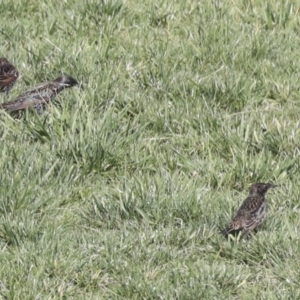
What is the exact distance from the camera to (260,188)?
7156mm

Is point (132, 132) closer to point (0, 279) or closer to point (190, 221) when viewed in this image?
point (190, 221)

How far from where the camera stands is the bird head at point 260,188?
23.2 ft

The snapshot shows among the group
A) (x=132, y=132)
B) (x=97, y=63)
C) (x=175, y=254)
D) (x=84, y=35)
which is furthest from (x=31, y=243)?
(x=84, y=35)

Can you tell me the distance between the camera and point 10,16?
1002cm

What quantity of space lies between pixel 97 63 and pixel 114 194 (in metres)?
2.13

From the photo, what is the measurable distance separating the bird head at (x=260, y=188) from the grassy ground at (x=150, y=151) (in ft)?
0.54

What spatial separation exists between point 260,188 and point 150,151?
1017mm

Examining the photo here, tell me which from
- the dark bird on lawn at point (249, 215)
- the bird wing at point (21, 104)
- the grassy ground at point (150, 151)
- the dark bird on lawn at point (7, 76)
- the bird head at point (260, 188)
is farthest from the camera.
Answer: the dark bird on lawn at point (7, 76)

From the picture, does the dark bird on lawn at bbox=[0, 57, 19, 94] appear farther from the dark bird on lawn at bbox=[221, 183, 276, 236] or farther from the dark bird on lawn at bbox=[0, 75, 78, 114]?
the dark bird on lawn at bbox=[221, 183, 276, 236]

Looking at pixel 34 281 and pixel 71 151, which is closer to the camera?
pixel 34 281

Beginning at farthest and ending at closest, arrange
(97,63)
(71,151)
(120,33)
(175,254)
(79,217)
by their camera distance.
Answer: (120,33) → (97,63) → (71,151) → (79,217) → (175,254)

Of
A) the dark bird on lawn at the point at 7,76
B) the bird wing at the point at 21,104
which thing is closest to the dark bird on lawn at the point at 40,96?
the bird wing at the point at 21,104

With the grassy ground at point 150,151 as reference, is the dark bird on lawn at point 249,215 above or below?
above

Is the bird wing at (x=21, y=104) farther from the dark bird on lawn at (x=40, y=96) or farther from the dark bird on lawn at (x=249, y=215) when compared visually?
the dark bird on lawn at (x=249, y=215)
